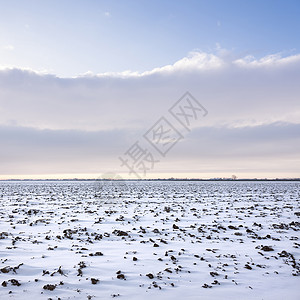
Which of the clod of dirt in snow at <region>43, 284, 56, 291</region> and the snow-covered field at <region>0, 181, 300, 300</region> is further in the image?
the snow-covered field at <region>0, 181, 300, 300</region>

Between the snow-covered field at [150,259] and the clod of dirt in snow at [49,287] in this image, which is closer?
the clod of dirt in snow at [49,287]

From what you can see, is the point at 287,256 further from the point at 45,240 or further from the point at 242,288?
the point at 45,240

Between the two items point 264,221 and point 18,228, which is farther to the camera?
point 264,221

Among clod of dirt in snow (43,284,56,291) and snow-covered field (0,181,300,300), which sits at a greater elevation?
clod of dirt in snow (43,284,56,291)

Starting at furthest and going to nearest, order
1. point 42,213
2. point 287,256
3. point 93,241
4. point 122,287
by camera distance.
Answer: point 42,213 → point 93,241 → point 287,256 → point 122,287

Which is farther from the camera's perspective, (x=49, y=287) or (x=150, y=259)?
(x=150, y=259)

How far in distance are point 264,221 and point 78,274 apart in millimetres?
12053

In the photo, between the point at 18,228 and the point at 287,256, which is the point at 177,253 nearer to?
the point at 287,256

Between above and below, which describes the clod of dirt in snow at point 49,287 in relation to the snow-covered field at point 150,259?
above

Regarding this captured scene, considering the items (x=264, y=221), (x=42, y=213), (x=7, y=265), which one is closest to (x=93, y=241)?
(x=7, y=265)

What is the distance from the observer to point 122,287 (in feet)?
21.0

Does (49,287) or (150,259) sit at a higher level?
(49,287)

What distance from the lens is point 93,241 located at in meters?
10.6

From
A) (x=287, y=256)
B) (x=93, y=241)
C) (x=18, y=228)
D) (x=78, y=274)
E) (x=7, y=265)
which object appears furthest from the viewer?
(x=18, y=228)
